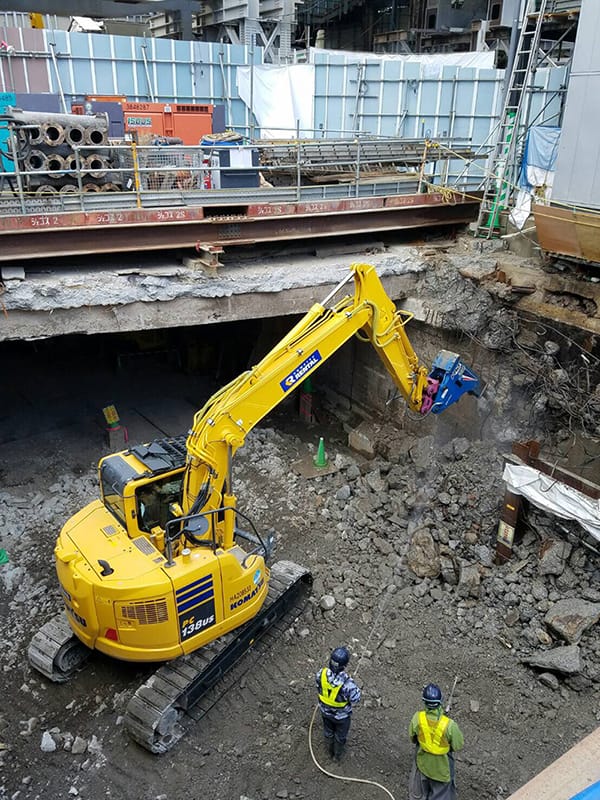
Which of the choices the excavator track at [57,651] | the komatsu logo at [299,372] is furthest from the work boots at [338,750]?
the komatsu logo at [299,372]

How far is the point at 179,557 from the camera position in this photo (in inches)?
276

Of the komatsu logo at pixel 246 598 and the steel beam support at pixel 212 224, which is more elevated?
the steel beam support at pixel 212 224

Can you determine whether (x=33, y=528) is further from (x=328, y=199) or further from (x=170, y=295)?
(x=328, y=199)

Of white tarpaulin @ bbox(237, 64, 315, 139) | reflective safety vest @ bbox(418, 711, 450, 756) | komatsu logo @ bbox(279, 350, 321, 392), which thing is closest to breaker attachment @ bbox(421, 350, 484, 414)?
komatsu logo @ bbox(279, 350, 321, 392)

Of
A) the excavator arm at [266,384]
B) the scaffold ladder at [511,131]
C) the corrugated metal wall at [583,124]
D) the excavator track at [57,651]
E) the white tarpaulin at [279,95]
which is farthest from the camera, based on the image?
the white tarpaulin at [279,95]

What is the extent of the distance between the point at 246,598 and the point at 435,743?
8.88 feet

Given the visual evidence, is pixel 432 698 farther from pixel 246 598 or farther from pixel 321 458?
pixel 321 458

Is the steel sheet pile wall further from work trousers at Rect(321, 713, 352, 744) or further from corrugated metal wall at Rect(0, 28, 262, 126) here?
work trousers at Rect(321, 713, 352, 744)

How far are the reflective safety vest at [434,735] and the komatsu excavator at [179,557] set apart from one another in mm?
2575

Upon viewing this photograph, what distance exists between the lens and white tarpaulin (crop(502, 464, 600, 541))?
7809 mm

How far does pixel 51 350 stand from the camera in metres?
16.2

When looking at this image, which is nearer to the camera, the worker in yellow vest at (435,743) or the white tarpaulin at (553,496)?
the worker in yellow vest at (435,743)

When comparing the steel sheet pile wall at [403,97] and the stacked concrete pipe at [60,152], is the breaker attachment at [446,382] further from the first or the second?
the steel sheet pile wall at [403,97]

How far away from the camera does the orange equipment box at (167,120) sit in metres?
15.8
